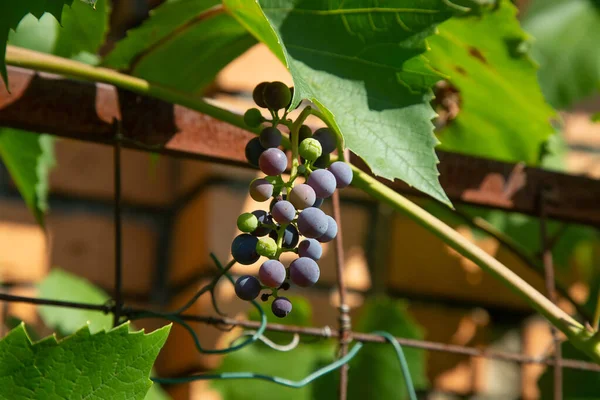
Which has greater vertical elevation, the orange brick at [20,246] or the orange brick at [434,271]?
the orange brick at [434,271]

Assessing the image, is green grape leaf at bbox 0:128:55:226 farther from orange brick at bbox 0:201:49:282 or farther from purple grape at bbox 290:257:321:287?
orange brick at bbox 0:201:49:282

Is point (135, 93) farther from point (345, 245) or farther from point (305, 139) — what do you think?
point (345, 245)

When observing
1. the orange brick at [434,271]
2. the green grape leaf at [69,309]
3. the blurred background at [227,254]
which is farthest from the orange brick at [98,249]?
the orange brick at [434,271]

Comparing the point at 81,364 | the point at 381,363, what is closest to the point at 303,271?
the point at 81,364

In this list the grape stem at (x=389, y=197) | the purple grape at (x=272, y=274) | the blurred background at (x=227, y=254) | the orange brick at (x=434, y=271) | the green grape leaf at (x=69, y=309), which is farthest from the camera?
the orange brick at (x=434, y=271)

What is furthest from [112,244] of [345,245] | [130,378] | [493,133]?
[130,378]

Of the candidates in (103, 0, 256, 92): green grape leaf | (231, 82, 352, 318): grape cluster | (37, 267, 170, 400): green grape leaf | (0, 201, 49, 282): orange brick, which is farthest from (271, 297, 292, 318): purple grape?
(0, 201, 49, 282): orange brick

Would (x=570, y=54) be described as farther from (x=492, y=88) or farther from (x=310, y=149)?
(x=310, y=149)

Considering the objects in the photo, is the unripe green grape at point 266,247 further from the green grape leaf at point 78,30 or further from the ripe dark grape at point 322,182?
the green grape leaf at point 78,30
